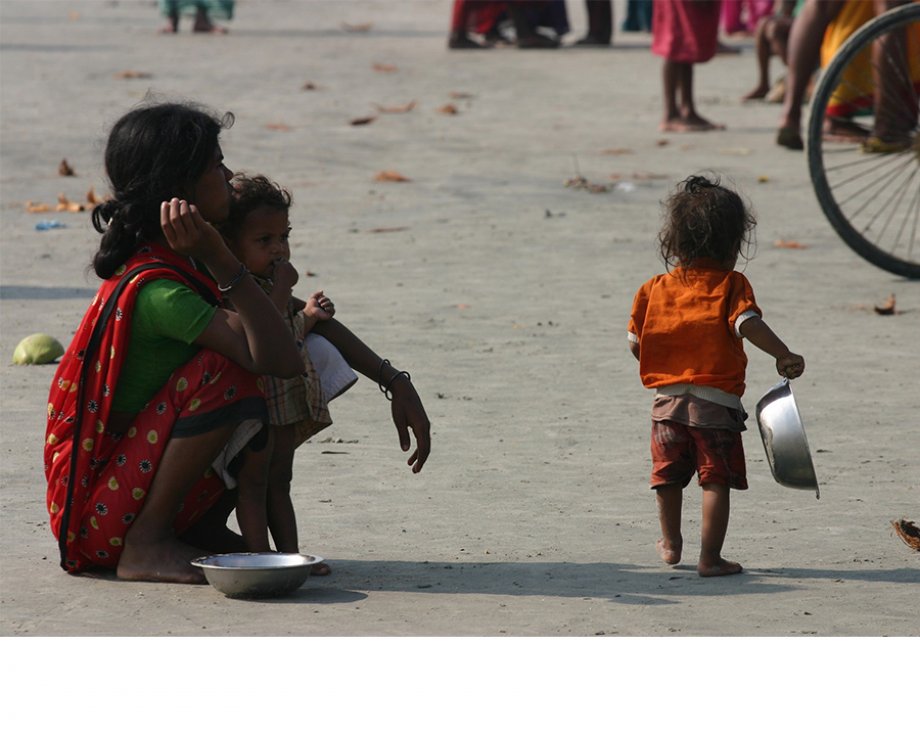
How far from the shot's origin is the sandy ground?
3.52m

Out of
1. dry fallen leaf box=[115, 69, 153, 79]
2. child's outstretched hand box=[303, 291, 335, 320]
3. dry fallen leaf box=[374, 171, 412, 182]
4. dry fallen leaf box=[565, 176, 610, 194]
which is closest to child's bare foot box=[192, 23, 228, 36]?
dry fallen leaf box=[115, 69, 153, 79]

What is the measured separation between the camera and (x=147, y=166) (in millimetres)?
3607

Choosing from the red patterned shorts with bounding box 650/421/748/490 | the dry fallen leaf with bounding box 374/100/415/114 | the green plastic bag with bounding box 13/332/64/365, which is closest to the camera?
the red patterned shorts with bounding box 650/421/748/490

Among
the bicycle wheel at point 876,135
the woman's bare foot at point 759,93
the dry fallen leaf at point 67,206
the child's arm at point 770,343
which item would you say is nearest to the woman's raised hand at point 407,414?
the child's arm at point 770,343

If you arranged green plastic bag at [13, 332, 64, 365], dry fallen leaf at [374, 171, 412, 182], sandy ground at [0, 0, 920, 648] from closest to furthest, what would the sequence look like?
sandy ground at [0, 0, 920, 648]
green plastic bag at [13, 332, 64, 365]
dry fallen leaf at [374, 171, 412, 182]

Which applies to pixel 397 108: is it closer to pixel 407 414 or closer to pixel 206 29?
pixel 206 29

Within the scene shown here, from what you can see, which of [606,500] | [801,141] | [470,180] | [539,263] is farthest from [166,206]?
[801,141]

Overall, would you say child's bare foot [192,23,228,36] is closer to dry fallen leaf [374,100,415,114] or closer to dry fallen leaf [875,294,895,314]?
dry fallen leaf [374,100,415,114]

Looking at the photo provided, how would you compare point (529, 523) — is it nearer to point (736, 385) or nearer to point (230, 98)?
point (736, 385)

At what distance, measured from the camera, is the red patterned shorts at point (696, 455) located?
3.73m

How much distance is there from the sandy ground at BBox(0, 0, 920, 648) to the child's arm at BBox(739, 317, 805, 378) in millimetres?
457

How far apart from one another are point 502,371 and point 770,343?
6.99 ft

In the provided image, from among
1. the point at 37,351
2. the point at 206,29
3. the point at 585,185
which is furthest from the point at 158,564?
the point at 206,29

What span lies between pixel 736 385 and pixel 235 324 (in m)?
1.10
